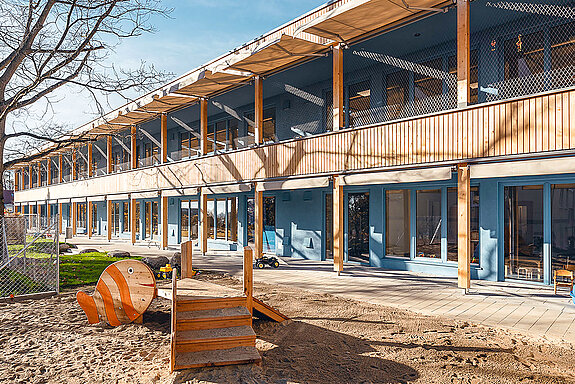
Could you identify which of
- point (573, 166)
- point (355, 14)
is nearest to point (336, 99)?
point (355, 14)

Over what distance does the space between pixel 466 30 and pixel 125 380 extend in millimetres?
9199

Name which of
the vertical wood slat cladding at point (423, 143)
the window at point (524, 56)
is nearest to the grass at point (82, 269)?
the vertical wood slat cladding at point (423, 143)

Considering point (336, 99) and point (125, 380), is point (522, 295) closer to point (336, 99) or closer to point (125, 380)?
point (336, 99)

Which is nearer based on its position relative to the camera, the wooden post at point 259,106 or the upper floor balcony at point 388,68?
the upper floor balcony at point 388,68

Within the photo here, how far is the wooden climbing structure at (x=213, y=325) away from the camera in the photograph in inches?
202

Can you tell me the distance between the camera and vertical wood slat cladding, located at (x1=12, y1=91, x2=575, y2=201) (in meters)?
8.16

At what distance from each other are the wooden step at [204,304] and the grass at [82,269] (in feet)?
20.3

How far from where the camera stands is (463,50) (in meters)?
9.27

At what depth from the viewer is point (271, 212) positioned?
59.5 feet

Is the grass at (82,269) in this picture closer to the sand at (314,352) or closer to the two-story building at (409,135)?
the sand at (314,352)

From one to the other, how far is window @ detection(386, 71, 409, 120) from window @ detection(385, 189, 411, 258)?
2458 millimetres

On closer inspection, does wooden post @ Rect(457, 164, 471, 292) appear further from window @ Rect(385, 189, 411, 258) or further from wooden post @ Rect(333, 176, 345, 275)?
window @ Rect(385, 189, 411, 258)

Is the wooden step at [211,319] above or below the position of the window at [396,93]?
below

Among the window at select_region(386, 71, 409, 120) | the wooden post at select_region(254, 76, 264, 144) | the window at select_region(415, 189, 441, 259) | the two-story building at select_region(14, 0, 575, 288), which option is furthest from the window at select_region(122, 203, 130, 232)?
the window at select_region(415, 189, 441, 259)
